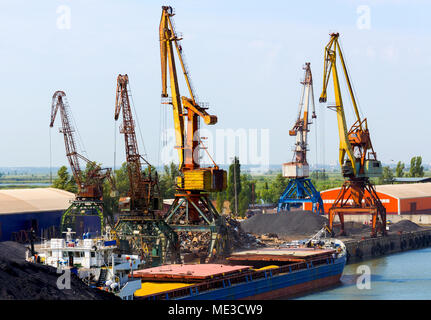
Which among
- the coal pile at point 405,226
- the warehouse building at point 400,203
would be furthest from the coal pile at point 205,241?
the warehouse building at point 400,203

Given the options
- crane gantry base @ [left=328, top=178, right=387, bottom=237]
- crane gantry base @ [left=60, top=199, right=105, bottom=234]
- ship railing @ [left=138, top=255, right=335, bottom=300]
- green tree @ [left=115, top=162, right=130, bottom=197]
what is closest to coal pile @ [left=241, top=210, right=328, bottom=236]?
crane gantry base @ [left=328, top=178, right=387, bottom=237]

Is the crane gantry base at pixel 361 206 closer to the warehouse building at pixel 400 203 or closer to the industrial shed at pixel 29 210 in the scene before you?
the warehouse building at pixel 400 203

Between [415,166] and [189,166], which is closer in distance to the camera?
[189,166]

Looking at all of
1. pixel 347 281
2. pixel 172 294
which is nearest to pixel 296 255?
pixel 347 281

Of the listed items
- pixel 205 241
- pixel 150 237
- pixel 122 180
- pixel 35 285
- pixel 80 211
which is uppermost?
pixel 122 180

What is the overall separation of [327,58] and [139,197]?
122ft

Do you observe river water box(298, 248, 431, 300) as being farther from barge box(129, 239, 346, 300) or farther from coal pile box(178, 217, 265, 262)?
coal pile box(178, 217, 265, 262)

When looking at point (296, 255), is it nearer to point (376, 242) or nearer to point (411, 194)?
point (376, 242)

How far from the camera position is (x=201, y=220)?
251ft

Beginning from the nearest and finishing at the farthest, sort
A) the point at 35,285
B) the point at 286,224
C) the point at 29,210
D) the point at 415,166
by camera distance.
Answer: the point at 35,285
the point at 29,210
the point at 286,224
the point at 415,166

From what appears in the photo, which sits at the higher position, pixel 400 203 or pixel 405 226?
pixel 400 203

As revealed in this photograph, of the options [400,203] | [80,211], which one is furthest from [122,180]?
[400,203]

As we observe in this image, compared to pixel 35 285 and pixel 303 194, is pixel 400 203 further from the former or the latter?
→ pixel 35 285

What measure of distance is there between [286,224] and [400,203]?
80.0 ft
